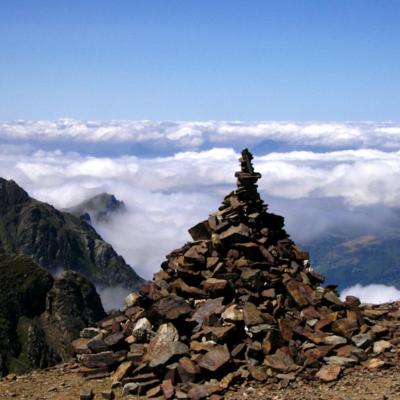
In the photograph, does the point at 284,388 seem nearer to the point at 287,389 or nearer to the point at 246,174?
the point at 287,389

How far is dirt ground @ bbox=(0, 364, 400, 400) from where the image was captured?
22281mm

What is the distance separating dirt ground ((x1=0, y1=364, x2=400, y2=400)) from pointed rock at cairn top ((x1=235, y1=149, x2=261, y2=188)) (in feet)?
47.8

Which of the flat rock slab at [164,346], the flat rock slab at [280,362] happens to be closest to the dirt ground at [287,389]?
the flat rock slab at [280,362]

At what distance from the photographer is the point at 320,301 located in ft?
97.3

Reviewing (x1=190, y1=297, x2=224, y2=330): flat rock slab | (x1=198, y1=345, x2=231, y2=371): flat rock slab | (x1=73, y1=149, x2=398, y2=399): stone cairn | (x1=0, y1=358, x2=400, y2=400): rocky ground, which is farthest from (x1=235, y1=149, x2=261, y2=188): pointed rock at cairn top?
(x1=0, y1=358, x2=400, y2=400): rocky ground

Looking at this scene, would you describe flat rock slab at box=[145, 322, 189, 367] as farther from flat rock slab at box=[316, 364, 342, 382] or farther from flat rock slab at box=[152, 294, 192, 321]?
flat rock slab at box=[316, 364, 342, 382]

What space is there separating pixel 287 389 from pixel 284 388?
142 mm

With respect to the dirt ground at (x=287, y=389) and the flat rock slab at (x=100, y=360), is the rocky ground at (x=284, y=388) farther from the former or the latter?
the flat rock slab at (x=100, y=360)

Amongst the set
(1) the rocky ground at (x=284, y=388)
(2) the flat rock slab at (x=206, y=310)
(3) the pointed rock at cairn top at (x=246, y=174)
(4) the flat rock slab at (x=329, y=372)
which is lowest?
(1) the rocky ground at (x=284, y=388)

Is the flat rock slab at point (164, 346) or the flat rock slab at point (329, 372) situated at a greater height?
the flat rock slab at point (164, 346)

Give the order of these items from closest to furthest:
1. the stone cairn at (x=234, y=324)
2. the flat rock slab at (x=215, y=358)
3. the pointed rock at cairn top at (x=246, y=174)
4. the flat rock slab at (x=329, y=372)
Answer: the flat rock slab at (x=329, y=372)
the flat rock slab at (x=215, y=358)
the stone cairn at (x=234, y=324)
the pointed rock at cairn top at (x=246, y=174)

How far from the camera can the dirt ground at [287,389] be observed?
73.1 feet

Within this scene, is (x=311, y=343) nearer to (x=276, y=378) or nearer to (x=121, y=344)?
(x=276, y=378)

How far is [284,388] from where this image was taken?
2330 cm
